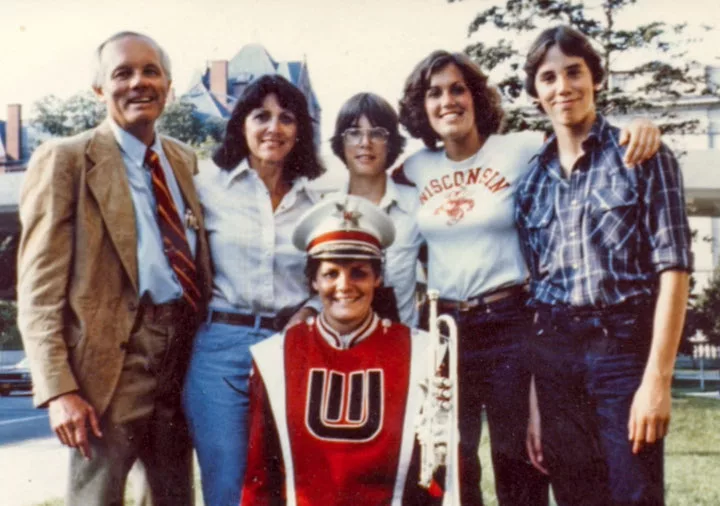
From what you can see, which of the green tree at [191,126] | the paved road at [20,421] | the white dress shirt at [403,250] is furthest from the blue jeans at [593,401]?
the paved road at [20,421]

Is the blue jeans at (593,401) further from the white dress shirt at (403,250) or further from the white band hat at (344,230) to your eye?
the white band hat at (344,230)

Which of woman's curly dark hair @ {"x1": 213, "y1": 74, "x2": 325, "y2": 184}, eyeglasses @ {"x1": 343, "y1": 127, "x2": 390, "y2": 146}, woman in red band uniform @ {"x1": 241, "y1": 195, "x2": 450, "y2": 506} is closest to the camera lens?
woman in red band uniform @ {"x1": 241, "y1": 195, "x2": 450, "y2": 506}

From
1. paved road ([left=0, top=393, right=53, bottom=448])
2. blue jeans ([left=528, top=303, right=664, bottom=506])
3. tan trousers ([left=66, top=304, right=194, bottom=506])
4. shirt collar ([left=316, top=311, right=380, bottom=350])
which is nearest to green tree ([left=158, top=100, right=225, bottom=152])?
tan trousers ([left=66, top=304, right=194, bottom=506])

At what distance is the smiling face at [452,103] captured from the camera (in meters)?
2.99

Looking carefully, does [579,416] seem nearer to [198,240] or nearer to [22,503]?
[198,240]

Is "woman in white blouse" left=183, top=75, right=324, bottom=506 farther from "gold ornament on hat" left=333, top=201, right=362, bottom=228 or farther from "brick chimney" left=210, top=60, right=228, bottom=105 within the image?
"brick chimney" left=210, top=60, right=228, bottom=105

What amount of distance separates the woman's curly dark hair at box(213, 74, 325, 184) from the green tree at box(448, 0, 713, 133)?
938 mm

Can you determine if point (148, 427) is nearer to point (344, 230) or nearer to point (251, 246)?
point (251, 246)

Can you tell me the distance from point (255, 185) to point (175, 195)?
0.27 m

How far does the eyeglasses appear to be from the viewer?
3086 mm

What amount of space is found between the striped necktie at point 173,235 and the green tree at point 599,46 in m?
1.46

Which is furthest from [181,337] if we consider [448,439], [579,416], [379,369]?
[579,416]

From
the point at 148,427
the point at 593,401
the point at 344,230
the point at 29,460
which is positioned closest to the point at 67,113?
the point at 148,427

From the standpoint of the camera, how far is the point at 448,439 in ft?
8.21
